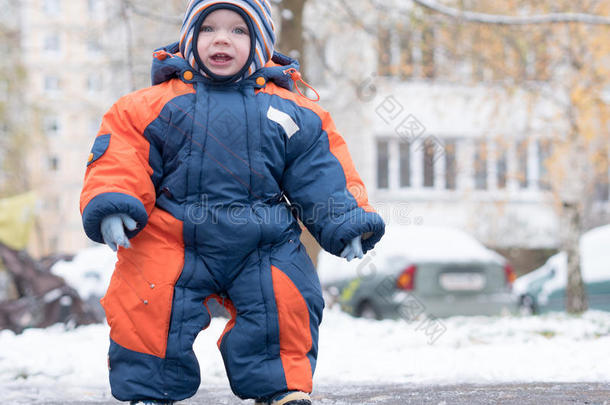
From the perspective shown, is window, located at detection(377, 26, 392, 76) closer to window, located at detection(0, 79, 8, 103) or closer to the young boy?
the young boy

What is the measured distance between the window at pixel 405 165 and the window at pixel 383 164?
0.39m

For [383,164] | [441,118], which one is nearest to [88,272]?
[441,118]

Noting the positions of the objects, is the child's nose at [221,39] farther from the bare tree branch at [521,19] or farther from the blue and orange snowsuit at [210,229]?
the bare tree branch at [521,19]

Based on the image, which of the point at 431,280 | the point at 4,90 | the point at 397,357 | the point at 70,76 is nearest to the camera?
the point at 397,357

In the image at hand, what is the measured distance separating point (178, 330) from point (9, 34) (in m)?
16.9

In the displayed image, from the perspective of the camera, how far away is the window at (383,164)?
22.7 m

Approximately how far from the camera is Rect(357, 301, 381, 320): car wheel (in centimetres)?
938

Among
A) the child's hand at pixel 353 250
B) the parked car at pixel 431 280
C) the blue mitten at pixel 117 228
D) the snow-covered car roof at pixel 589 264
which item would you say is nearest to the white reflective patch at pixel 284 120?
the child's hand at pixel 353 250

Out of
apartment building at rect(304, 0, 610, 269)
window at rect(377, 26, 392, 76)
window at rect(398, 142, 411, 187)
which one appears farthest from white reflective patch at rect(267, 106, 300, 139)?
window at rect(398, 142, 411, 187)

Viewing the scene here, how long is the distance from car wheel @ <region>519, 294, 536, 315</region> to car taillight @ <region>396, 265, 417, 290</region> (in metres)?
4.07

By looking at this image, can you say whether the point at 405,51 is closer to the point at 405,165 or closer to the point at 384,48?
the point at 384,48

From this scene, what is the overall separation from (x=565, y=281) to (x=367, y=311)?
342 centimetres

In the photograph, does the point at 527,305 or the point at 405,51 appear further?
the point at 527,305

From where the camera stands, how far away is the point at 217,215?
289cm
